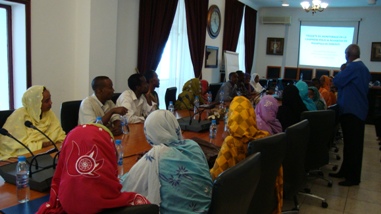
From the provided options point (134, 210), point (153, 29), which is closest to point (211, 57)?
point (153, 29)

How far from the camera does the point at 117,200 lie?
100 cm

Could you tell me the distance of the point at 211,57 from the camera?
7.36m

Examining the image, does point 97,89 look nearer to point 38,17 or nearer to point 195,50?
point 38,17

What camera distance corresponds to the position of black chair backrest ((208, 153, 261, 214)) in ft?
3.91

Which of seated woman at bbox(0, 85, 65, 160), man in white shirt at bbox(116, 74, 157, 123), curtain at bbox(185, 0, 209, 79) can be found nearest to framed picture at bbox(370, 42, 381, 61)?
curtain at bbox(185, 0, 209, 79)

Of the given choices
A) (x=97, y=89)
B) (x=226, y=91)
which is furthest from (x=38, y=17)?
(x=226, y=91)

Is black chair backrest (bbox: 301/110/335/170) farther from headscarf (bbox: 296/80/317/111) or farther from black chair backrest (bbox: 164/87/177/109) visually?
black chair backrest (bbox: 164/87/177/109)

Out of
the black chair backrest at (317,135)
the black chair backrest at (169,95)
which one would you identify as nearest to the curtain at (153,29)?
the black chair backrest at (169,95)

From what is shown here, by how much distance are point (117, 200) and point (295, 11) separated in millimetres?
9458

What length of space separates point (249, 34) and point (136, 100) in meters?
6.40

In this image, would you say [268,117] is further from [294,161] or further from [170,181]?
[170,181]

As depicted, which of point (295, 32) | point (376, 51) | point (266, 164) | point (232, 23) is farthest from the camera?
point (295, 32)

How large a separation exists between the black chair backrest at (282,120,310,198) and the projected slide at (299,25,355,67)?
24.7 feet

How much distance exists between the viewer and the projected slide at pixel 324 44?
8914 mm
